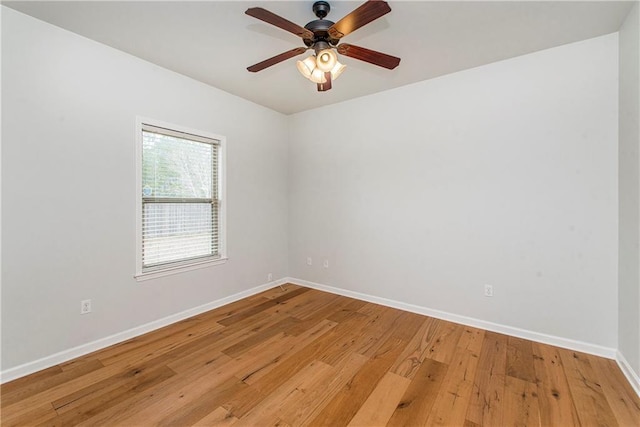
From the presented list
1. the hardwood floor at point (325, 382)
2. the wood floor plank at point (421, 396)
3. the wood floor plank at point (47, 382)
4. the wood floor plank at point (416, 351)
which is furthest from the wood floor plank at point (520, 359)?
the wood floor plank at point (47, 382)

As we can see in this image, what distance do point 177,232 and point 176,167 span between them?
0.73 meters

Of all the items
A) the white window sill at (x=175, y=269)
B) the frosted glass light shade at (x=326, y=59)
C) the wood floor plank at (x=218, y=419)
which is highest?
the frosted glass light shade at (x=326, y=59)

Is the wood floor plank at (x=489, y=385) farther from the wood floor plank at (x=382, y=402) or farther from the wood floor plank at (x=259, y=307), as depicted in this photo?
the wood floor plank at (x=259, y=307)

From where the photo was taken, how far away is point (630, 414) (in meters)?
1.73

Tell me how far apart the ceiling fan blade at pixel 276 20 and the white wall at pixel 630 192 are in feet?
7.54

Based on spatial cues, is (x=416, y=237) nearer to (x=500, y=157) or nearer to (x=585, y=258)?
(x=500, y=157)

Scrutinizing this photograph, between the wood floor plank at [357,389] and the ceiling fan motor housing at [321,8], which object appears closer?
the wood floor plank at [357,389]

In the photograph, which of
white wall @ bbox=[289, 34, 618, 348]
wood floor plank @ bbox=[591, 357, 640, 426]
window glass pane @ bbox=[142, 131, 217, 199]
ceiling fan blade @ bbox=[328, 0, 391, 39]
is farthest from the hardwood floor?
ceiling fan blade @ bbox=[328, 0, 391, 39]

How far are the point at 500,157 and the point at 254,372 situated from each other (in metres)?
2.98

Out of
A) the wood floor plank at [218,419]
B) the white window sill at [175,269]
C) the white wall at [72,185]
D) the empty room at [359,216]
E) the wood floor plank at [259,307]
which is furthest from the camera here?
the wood floor plank at [259,307]

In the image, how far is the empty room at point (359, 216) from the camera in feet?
6.44

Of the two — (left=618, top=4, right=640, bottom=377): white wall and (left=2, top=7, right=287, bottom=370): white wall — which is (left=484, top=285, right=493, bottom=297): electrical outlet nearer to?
(left=618, top=4, right=640, bottom=377): white wall

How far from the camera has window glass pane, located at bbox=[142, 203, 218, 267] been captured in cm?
291

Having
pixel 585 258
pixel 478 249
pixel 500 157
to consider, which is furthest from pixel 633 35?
pixel 478 249
